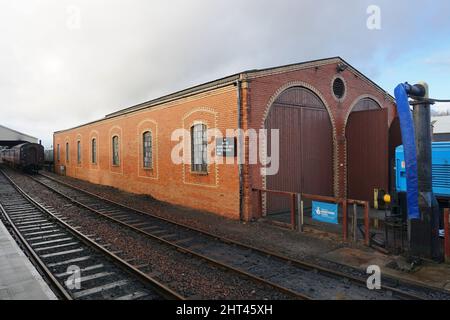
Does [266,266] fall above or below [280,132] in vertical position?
below

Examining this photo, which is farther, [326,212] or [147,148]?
[147,148]

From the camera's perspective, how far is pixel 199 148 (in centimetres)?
1320

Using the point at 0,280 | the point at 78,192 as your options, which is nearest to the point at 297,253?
the point at 0,280

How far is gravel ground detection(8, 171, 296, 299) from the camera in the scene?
5.34 metres

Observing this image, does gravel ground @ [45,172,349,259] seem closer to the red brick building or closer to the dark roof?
the red brick building

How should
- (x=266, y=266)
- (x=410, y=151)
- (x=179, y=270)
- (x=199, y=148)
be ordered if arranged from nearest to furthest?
(x=179, y=270), (x=266, y=266), (x=410, y=151), (x=199, y=148)

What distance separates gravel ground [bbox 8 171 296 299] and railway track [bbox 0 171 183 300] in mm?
341

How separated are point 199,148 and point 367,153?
24.0 feet

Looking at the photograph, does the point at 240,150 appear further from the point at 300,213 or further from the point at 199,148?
the point at 300,213

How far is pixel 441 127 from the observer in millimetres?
29281

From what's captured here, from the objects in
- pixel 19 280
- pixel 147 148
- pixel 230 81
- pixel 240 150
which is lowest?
pixel 19 280

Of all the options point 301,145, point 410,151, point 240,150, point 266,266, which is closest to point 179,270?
point 266,266

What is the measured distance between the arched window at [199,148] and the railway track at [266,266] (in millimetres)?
3105

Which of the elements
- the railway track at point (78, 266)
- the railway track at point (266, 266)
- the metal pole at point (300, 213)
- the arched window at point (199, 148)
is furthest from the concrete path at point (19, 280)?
the arched window at point (199, 148)
